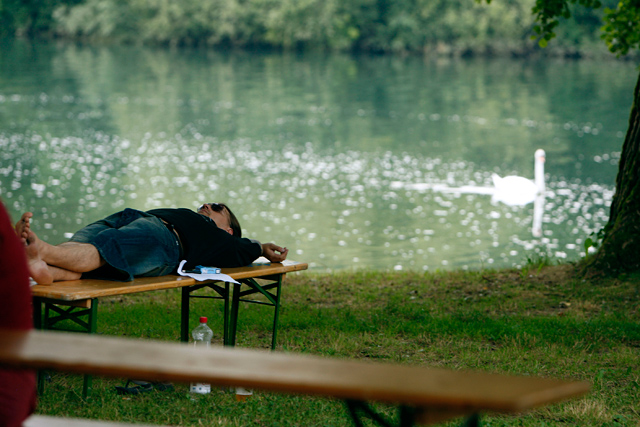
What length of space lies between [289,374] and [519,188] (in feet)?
64.5

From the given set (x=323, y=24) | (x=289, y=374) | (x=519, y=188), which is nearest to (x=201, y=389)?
(x=289, y=374)

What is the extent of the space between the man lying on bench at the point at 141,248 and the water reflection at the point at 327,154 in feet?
30.2

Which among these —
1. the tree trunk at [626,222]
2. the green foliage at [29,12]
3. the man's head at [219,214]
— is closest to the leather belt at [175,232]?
the man's head at [219,214]

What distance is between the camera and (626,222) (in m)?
7.51

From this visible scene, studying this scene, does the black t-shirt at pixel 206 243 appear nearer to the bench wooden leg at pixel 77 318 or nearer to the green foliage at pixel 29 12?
the bench wooden leg at pixel 77 318

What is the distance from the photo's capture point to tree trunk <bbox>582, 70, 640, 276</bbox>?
24.5ft

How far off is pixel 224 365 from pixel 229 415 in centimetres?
234

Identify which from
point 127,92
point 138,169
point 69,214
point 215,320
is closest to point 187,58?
point 127,92

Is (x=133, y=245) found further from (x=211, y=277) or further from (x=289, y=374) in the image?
(x=289, y=374)

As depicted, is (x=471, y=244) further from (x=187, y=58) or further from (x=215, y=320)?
(x=187, y=58)

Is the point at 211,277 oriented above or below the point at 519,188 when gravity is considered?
above

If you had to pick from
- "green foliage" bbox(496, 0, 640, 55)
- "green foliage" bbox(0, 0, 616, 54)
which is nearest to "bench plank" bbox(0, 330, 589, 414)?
"green foliage" bbox(496, 0, 640, 55)

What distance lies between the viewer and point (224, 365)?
220 cm

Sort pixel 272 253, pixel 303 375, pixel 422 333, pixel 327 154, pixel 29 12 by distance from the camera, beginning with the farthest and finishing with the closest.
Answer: pixel 29 12, pixel 327 154, pixel 422 333, pixel 272 253, pixel 303 375
